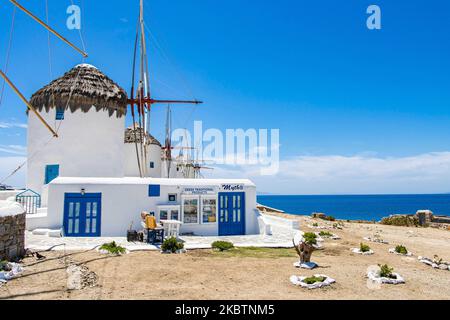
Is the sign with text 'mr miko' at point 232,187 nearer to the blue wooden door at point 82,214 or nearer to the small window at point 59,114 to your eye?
the blue wooden door at point 82,214

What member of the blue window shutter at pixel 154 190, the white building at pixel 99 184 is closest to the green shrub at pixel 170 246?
the white building at pixel 99 184

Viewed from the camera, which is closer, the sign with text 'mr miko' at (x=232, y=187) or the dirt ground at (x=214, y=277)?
the dirt ground at (x=214, y=277)

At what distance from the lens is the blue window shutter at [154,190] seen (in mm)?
16541

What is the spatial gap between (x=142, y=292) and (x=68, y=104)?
18.8 m

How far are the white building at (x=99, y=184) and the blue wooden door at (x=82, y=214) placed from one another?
0.04 m

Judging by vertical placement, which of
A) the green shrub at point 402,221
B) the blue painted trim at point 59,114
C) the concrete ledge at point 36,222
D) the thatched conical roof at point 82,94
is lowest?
the green shrub at point 402,221

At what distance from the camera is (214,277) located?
8.95 m

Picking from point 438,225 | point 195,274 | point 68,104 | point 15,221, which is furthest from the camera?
point 438,225
